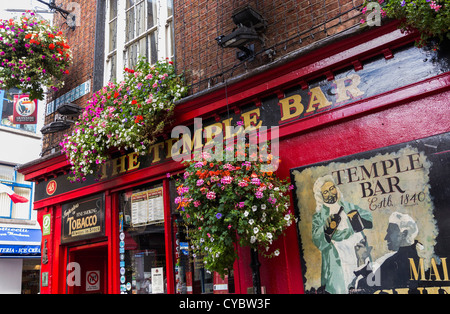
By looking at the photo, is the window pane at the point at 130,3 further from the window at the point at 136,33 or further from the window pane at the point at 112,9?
the window pane at the point at 112,9

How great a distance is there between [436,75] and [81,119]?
5977 mm

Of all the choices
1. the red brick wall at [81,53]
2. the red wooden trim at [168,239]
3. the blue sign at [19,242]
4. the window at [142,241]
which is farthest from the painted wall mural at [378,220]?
the blue sign at [19,242]

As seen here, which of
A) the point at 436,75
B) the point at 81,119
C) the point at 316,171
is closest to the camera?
the point at 436,75

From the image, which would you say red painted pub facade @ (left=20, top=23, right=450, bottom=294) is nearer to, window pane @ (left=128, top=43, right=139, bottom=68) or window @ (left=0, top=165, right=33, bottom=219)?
window pane @ (left=128, top=43, right=139, bottom=68)

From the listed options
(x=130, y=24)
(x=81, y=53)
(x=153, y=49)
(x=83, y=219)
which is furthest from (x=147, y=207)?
(x=81, y=53)

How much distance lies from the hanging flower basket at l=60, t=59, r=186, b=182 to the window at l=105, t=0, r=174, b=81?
771mm

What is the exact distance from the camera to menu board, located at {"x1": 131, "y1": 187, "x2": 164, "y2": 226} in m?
6.84

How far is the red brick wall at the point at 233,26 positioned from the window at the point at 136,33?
0.44 meters

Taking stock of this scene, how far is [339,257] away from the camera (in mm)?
4641

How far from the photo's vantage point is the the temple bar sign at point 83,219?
773 centimetres
